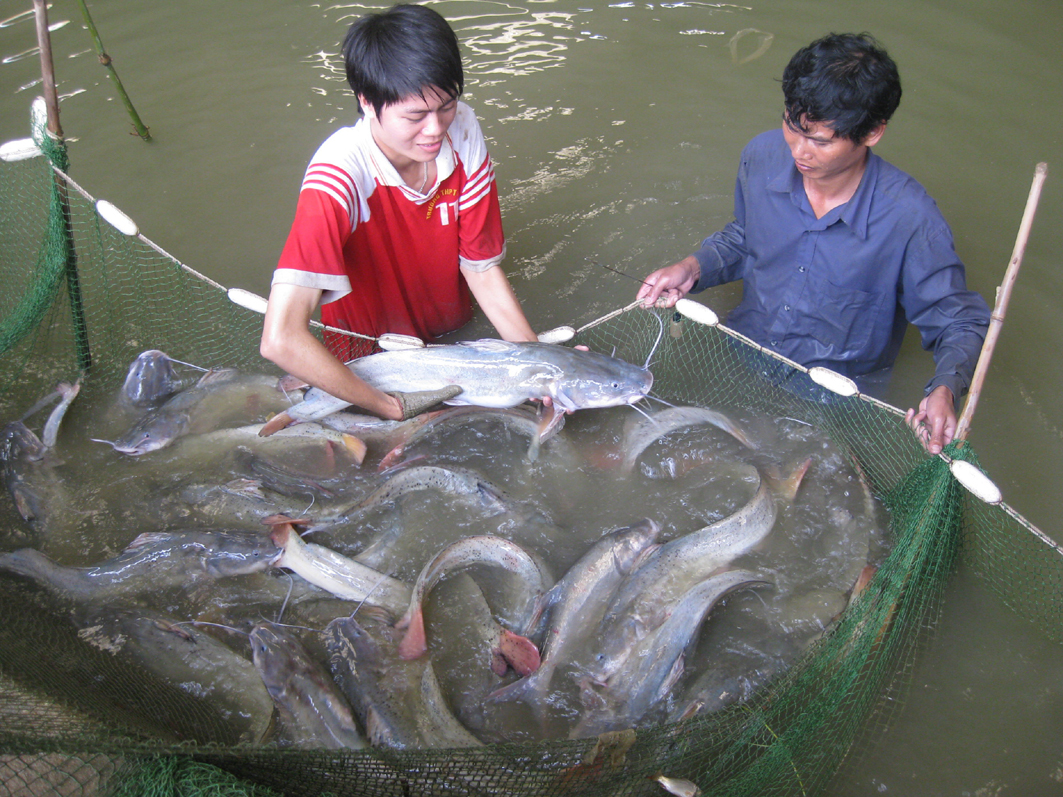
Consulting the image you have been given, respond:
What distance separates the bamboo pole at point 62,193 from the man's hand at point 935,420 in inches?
128

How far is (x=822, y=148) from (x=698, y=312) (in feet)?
2.19

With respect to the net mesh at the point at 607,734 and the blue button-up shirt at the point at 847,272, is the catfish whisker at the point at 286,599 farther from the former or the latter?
the blue button-up shirt at the point at 847,272

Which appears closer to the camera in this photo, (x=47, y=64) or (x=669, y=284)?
(x=47, y=64)

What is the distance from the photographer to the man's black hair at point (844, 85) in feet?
7.52

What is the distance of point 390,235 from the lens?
2.93 m

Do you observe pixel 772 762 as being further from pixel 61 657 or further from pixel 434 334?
pixel 434 334

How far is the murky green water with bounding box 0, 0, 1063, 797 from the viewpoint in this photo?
3574 millimetres

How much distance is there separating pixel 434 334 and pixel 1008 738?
2650mm

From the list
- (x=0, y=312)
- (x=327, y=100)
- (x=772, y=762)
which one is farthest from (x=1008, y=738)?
(x=327, y=100)

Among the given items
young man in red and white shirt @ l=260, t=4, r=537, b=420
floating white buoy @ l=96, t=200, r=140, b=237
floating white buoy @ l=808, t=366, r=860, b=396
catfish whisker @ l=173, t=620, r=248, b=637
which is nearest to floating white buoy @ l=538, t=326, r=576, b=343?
young man in red and white shirt @ l=260, t=4, r=537, b=420

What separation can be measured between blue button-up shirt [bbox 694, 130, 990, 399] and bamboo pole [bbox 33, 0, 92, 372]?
2.68 metres

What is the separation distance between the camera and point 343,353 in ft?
10.4

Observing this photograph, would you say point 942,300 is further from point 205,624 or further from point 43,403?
point 43,403

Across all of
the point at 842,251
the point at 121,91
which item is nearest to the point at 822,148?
the point at 842,251
